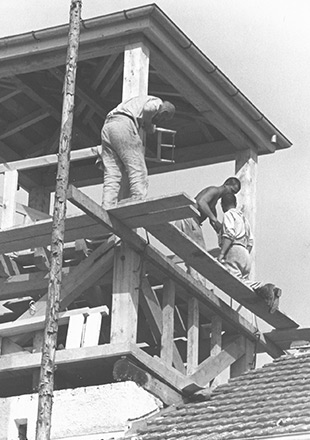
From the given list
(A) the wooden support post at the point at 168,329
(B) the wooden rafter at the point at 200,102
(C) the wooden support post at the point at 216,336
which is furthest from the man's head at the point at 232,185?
(A) the wooden support post at the point at 168,329

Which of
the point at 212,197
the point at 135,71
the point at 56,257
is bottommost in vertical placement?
the point at 56,257

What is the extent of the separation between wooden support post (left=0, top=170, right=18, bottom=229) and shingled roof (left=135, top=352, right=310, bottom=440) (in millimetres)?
2794

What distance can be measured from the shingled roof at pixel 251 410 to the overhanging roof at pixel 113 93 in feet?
10.5

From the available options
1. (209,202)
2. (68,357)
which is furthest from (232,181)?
(68,357)

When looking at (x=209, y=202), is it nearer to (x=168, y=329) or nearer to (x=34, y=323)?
(x=168, y=329)

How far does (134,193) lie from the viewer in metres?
18.3

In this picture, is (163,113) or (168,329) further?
(163,113)

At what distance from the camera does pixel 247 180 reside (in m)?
21.2

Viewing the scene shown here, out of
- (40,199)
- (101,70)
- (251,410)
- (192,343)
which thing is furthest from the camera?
(40,199)

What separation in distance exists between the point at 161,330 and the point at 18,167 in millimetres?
2516

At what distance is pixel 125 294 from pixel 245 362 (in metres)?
2.69

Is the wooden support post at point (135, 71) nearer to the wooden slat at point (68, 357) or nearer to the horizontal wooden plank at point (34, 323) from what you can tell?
the horizontal wooden plank at point (34, 323)

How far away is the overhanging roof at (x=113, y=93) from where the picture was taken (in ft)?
62.7

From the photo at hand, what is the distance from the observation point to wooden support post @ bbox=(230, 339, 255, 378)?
66.2 feet
